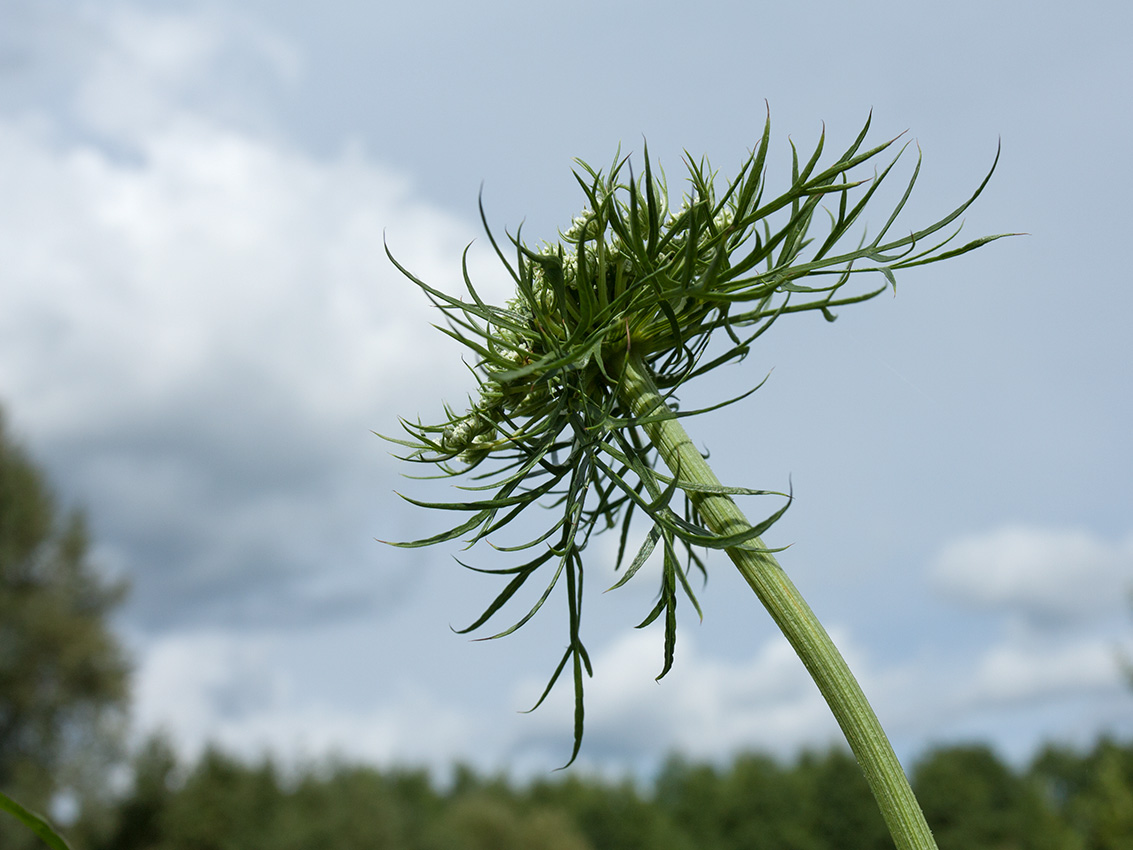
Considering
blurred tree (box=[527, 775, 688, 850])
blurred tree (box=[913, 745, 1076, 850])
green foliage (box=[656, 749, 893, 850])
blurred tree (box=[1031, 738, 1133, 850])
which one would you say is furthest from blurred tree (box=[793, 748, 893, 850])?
blurred tree (box=[1031, 738, 1133, 850])

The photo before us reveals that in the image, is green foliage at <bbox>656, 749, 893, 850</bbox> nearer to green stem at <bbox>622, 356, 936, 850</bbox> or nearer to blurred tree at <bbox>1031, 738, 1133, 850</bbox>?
blurred tree at <bbox>1031, 738, 1133, 850</bbox>

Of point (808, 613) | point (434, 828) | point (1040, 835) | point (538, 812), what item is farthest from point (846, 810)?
point (808, 613)

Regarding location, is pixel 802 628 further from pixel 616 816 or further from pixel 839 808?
pixel 616 816

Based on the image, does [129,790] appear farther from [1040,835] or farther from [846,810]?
[1040,835]

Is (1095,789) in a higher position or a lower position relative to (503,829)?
higher

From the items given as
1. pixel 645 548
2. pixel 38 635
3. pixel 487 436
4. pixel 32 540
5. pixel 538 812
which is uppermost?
pixel 32 540

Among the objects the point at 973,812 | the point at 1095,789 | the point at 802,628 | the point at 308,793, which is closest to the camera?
the point at 802,628

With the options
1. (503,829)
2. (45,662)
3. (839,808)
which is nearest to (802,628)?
(45,662)
